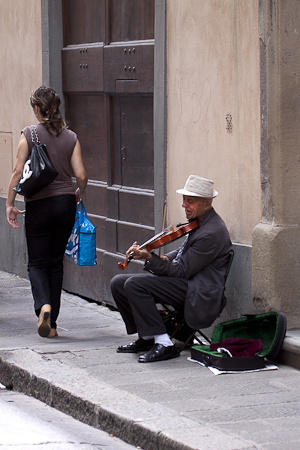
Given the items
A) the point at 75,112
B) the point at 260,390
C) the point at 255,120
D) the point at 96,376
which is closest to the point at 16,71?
the point at 75,112

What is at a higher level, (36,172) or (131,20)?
(131,20)

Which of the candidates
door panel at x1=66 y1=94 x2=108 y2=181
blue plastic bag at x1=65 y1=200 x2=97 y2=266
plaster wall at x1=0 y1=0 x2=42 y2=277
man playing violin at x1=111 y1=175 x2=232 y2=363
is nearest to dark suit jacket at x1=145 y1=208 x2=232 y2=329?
man playing violin at x1=111 y1=175 x2=232 y2=363

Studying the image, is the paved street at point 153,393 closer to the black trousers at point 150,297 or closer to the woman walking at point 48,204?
the black trousers at point 150,297

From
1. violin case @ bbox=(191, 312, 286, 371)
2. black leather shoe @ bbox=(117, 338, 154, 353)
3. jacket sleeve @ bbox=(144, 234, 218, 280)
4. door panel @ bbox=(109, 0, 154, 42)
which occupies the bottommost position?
black leather shoe @ bbox=(117, 338, 154, 353)

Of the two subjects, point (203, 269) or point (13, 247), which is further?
point (13, 247)

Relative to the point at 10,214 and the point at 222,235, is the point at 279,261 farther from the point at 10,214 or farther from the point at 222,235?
the point at 10,214

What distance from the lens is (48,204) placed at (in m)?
6.23

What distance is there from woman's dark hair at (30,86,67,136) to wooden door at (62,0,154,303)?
1073 millimetres

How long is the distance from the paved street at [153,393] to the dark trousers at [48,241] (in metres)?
0.35

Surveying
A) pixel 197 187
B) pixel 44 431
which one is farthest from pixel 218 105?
pixel 44 431

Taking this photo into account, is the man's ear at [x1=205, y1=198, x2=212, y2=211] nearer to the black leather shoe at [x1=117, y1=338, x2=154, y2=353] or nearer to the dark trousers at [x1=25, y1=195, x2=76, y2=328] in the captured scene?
the black leather shoe at [x1=117, y1=338, x2=154, y2=353]

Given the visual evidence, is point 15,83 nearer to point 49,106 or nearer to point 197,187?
point 49,106

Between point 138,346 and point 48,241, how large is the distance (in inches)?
44.4

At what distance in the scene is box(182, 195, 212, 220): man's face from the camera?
18.5 ft
